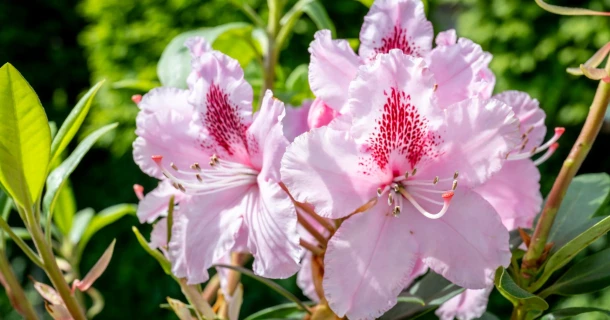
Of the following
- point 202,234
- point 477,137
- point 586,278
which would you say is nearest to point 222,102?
point 202,234

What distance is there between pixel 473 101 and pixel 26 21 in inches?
199

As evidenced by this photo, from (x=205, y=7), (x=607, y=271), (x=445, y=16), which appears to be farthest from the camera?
(x=445, y=16)

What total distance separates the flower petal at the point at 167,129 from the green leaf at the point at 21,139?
84 millimetres

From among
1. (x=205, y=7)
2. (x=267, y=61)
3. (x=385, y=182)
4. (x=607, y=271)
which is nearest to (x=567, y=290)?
(x=607, y=271)

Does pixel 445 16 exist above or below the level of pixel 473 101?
below

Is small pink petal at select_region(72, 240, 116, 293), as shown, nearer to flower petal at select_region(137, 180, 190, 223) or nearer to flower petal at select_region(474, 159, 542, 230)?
flower petal at select_region(137, 180, 190, 223)

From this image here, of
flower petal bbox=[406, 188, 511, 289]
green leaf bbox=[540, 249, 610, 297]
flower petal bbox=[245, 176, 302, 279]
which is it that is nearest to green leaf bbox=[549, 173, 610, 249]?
green leaf bbox=[540, 249, 610, 297]

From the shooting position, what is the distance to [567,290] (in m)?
0.66

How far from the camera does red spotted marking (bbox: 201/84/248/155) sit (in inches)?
25.3

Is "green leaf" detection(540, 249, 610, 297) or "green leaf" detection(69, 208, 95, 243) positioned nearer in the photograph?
"green leaf" detection(540, 249, 610, 297)

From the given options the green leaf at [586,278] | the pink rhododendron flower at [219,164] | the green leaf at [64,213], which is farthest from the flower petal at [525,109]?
the green leaf at [64,213]

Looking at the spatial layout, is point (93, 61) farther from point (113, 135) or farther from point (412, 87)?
point (412, 87)

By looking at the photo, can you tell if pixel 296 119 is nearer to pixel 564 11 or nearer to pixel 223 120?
pixel 223 120

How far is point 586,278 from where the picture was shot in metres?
0.66
